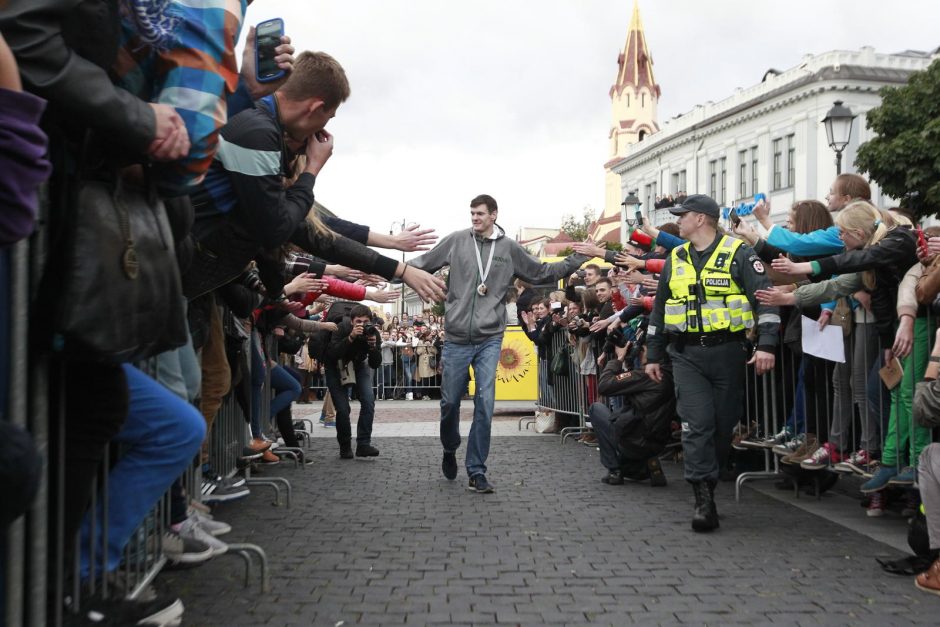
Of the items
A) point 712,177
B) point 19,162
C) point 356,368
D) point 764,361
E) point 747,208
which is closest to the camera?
point 19,162

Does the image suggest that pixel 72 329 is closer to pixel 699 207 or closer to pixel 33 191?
pixel 33 191

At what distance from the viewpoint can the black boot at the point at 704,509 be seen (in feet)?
20.6

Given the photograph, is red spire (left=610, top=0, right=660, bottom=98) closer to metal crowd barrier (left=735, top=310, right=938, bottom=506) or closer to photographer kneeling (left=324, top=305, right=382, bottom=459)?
photographer kneeling (left=324, top=305, right=382, bottom=459)

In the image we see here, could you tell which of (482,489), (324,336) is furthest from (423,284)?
(324,336)

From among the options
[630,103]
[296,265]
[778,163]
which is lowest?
[296,265]

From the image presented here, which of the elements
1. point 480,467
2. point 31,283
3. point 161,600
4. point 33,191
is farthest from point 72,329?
point 480,467

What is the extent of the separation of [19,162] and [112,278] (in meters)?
0.56

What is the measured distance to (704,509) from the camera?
20.8 feet

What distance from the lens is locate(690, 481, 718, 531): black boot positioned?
20.6 ft

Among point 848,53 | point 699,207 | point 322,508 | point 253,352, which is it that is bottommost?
point 322,508

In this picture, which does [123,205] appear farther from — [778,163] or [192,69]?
[778,163]

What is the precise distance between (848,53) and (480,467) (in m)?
57.2

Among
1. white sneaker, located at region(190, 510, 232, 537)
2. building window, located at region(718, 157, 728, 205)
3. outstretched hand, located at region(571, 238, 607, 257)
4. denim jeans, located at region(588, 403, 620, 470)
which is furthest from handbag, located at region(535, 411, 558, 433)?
building window, located at region(718, 157, 728, 205)

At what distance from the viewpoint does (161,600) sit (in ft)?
11.9
